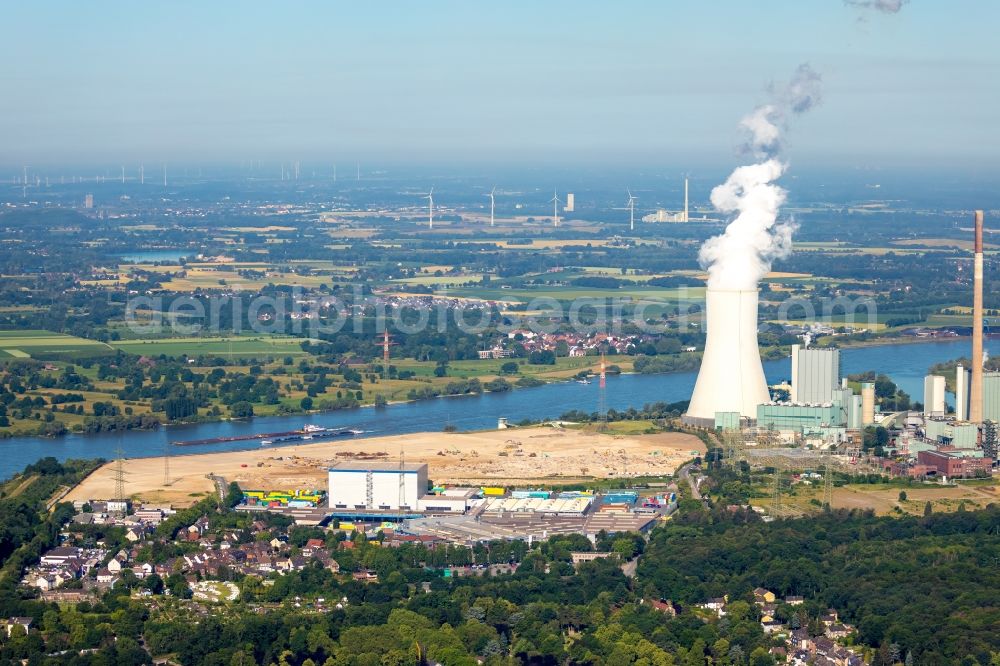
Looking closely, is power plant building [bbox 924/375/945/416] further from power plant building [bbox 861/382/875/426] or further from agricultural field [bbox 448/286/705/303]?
agricultural field [bbox 448/286/705/303]

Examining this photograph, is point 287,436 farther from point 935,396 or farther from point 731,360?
point 935,396

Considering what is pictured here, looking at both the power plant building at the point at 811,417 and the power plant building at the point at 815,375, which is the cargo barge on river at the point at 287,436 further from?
the power plant building at the point at 815,375

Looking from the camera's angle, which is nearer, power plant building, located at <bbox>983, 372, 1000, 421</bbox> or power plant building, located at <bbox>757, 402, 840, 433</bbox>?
power plant building, located at <bbox>757, 402, 840, 433</bbox>

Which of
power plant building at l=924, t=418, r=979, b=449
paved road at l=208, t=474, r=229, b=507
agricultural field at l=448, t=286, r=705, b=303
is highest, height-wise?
agricultural field at l=448, t=286, r=705, b=303

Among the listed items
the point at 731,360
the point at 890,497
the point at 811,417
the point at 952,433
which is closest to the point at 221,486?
the point at 731,360

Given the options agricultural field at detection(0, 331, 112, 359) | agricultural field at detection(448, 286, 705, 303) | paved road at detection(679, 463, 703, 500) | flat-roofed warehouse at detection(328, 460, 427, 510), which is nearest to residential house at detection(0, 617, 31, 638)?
flat-roofed warehouse at detection(328, 460, 427, 510)

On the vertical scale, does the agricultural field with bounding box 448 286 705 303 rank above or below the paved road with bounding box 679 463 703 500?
above

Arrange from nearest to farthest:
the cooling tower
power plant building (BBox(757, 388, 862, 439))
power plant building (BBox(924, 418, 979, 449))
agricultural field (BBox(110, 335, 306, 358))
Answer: power plant building (BBox(924, 418, 979, 449))
the cooling tower
power plant building (BBox(757, 388, 862, 439))
agricultural field (BBox(110, 335, 306, 358))
